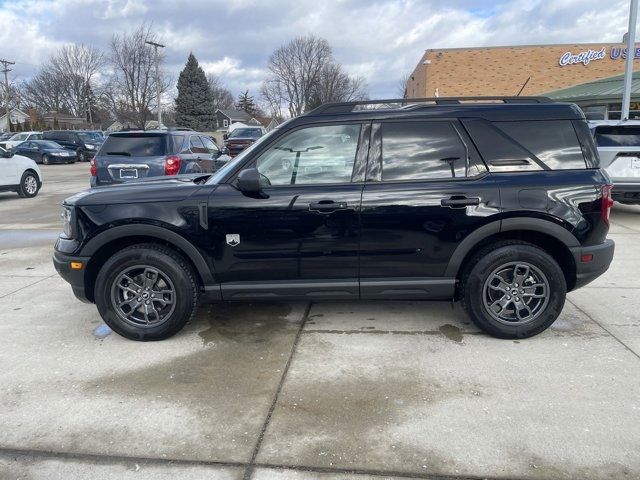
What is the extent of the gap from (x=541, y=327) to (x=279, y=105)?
260 feet

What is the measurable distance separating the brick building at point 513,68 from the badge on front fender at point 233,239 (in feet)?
114

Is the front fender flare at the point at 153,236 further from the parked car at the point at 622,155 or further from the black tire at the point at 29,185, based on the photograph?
the black tire at the point at 29,185

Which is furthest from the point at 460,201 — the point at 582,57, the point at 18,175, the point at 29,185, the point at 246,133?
the point at 582,57

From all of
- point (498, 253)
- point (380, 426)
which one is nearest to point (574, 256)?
point (498, 253)

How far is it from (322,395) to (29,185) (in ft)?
43.8

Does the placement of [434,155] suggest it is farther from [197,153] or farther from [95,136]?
[95,136]

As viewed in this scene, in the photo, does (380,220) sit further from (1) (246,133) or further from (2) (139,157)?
(1) (246,133)

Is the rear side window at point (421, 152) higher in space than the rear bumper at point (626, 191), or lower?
higher

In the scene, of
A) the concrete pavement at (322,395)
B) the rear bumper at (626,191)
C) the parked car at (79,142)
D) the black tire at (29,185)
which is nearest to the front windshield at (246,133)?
the parked car at (79,142)

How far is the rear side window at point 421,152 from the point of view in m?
3.98

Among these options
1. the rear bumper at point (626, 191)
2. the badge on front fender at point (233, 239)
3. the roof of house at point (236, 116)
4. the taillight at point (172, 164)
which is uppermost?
the roof of house at point (236, 116)

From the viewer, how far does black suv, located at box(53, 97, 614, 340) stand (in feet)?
12.8

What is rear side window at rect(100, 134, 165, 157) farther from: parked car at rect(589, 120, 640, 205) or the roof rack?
parked car at rect(589, 120, 640, 205)

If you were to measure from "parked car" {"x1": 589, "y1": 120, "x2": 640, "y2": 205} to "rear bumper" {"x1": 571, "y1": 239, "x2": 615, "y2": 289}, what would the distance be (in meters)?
5.67
